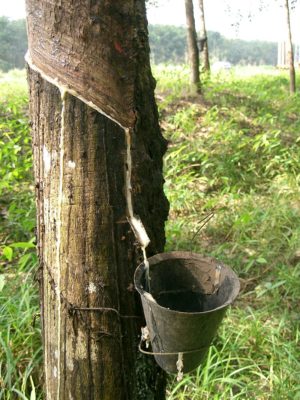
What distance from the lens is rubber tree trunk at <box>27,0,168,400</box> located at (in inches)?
41.5

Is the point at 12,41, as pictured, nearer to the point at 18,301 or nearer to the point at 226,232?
the point at 226,232

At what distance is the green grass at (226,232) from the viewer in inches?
75.6

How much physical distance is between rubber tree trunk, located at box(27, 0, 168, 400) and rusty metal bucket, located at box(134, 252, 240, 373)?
0.09 m

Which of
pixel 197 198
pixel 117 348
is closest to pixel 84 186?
pixel 117 348

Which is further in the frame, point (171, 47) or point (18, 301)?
point (171, 47)

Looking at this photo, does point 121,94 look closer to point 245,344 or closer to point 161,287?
point 161,287

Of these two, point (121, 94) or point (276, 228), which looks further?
point (276, 228)

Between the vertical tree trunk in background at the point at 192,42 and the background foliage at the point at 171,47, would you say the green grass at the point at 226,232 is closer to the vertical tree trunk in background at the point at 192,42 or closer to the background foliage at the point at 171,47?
the vertical tree trunk in background at the point at 192,42

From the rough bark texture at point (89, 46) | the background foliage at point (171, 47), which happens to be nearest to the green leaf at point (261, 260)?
the rough bark texture at point (89, 46)

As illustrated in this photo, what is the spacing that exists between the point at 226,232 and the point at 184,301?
223 cm

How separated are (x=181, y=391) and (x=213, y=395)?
15 centimetres

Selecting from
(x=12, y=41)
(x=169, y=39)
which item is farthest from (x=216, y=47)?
(x=12, y=41)

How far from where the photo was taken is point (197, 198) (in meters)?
3.90

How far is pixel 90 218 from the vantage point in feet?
3.56
